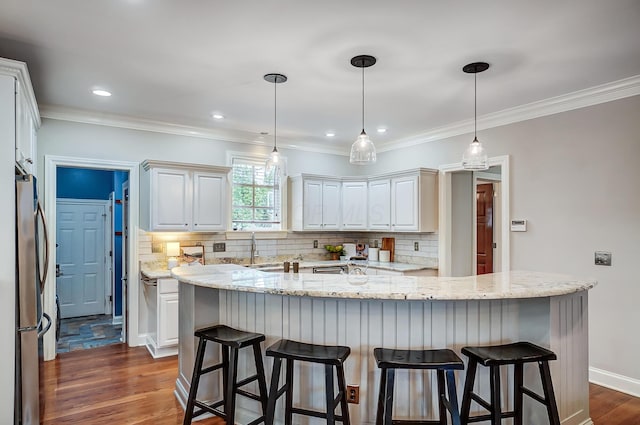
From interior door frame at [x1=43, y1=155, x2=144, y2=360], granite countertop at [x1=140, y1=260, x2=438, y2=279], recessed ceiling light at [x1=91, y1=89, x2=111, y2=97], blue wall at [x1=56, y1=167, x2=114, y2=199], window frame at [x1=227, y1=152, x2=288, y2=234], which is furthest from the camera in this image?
blue wall at [x1=56, y1=167, x2=114, y2=199]

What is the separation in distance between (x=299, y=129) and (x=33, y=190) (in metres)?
3.17

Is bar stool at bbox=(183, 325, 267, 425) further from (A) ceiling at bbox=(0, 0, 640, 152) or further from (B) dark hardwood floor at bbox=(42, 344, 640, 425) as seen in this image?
(A) ceiling at bbox=(0, 0, 640, 152)

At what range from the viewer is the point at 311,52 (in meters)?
2.87

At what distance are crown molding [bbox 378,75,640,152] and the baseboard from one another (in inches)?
96.8

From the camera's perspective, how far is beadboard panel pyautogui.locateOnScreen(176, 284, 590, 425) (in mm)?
2381

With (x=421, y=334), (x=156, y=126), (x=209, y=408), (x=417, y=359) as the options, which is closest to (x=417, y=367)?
(x=417, y=359)

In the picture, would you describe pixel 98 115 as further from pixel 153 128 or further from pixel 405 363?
pixel 405 363

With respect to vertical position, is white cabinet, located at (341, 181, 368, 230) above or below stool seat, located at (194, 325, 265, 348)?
above

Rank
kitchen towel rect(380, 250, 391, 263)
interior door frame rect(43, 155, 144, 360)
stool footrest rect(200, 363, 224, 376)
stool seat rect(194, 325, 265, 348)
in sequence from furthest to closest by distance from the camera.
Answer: kitchen towel rect(380, 250, 391, 263)
interior door frame rect(43, 155, 144, 360)
stool footrest rect(200, 363, 224, 376)
stool seat rect(194, 325, 265, 348)

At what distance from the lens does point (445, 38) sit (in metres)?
2.65

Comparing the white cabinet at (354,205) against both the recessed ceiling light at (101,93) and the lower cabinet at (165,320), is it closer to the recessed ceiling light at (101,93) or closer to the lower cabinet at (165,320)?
the lower cabinet at (165,320)

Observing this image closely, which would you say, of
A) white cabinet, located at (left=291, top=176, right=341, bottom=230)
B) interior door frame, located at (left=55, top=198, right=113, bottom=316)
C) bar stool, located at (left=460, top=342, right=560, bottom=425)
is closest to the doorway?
interior door frame, located at (left=55, top=198, right=113, bottom=316)

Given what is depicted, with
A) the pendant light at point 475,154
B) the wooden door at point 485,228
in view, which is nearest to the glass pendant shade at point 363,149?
the pendant light at point 475,154

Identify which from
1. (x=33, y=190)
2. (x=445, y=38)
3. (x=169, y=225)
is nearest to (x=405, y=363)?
(x=445, y=38)
